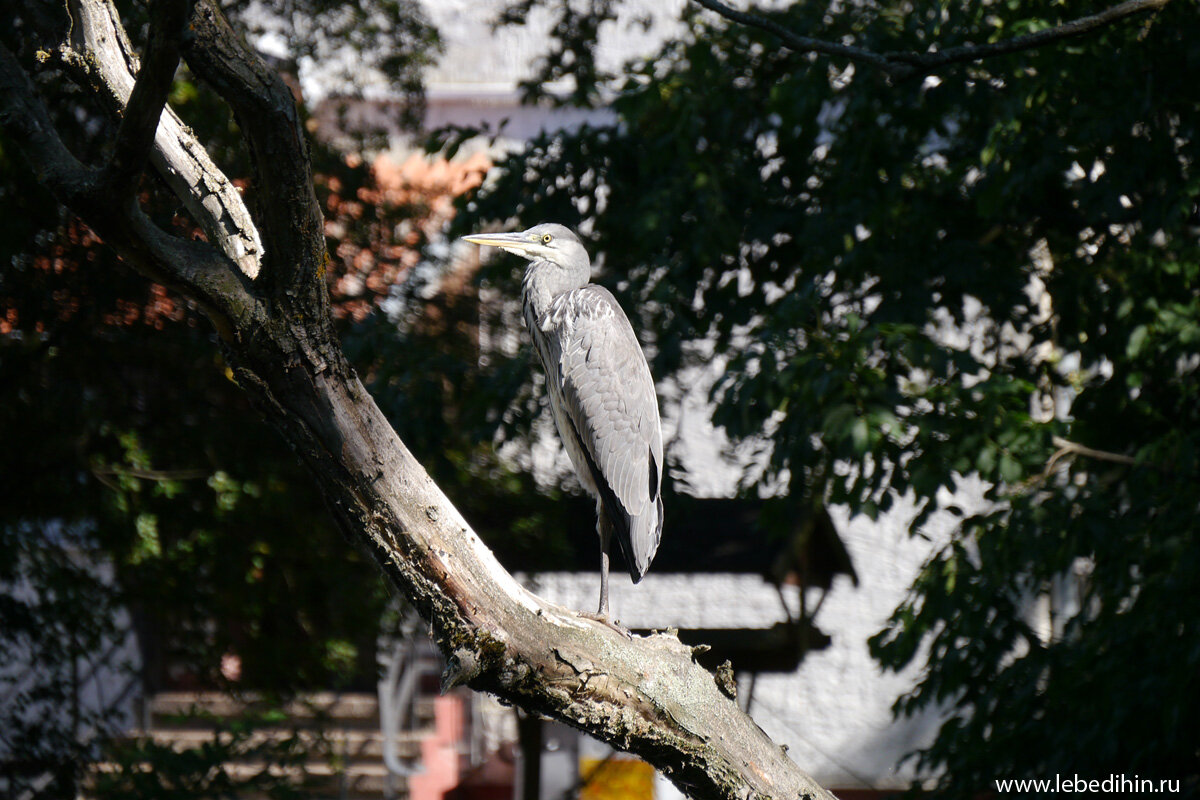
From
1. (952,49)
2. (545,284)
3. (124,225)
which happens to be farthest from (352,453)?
(952,49)

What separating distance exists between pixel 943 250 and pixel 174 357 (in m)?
3.80

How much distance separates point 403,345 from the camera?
5.11 meters

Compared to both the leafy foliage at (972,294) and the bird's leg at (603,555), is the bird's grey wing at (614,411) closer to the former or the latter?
the bird's leg at (603,555)

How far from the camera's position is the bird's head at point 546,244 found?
11.7 feet

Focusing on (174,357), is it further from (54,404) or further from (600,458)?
(600,458)

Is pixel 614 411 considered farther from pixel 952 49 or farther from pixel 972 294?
pixel 972 294

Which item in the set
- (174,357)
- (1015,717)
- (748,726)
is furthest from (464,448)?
(748,726)

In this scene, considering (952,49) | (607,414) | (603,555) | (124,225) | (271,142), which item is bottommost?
(603,555)

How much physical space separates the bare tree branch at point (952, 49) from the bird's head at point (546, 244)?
39.4 inches

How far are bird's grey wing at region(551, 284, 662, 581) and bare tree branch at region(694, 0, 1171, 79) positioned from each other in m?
1.02

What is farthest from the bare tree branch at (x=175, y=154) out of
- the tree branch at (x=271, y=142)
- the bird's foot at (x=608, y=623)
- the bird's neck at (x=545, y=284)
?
the bird's neck at (x=545, y=284)

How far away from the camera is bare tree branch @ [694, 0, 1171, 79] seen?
2621 millimetres

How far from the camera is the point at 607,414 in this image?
325 cm

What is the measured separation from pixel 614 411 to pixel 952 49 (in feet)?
4.62
